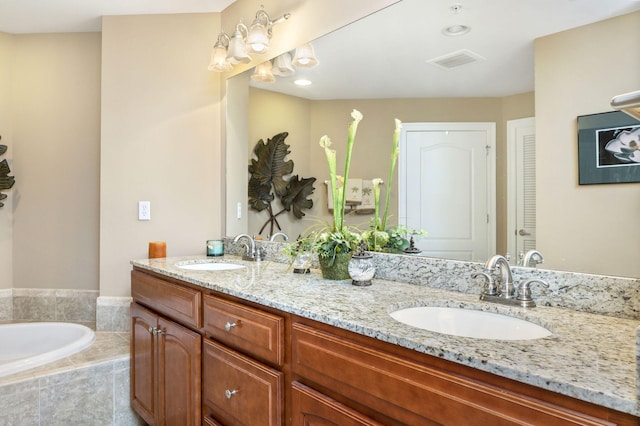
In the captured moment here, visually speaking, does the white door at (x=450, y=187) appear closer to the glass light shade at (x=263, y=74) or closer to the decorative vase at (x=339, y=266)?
the decorative vase at (x=339, y=266)

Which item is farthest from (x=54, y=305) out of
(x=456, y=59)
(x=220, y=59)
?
(x=456, y=59)

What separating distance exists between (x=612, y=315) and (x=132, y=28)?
9.56 ft

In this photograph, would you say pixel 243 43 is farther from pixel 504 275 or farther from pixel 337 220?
pixel 504 275

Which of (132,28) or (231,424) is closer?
(231,424)

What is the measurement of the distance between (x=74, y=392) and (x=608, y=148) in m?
2.44

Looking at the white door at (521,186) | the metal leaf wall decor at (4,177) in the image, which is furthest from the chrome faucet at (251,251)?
the metal leaf wall decor at (4,177)

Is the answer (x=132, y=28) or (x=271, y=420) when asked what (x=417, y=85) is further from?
(x=132, y=28)

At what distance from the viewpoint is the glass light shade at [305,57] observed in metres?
1.97

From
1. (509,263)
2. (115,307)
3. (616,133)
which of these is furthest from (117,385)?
(616,133)

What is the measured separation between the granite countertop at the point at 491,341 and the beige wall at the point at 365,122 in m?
0.34

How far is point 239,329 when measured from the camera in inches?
53.4

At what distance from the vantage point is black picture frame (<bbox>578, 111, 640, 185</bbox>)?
1024 mm

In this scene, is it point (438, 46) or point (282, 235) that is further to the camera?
point (282, 235)

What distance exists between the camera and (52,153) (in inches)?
118
